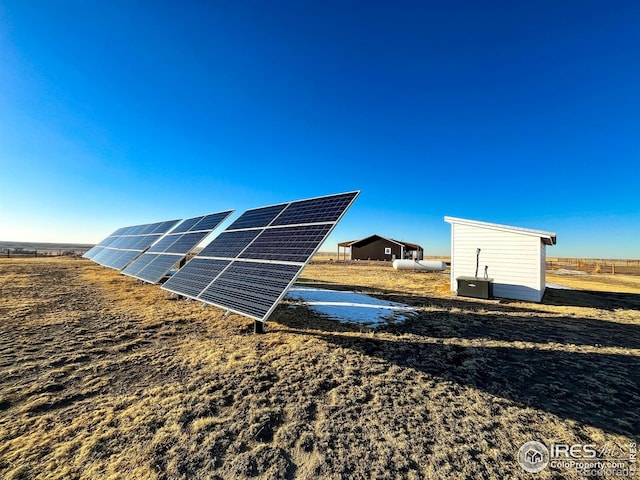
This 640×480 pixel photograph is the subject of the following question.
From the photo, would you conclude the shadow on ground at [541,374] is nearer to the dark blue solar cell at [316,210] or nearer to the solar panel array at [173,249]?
the dark blue solar cell at [316,210]

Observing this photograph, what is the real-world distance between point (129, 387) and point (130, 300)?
8.16 metres

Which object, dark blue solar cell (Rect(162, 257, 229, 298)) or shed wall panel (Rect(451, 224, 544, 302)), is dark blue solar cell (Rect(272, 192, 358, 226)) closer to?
dark blue solar cell (Rect(162, 257, 229, 298))

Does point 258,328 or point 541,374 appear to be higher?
point 258,328

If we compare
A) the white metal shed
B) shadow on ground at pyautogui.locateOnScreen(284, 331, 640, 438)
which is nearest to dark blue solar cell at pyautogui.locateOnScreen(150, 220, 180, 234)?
shadow on ground at pyautogui.locateOnScreen(284, 331, 640, 438)

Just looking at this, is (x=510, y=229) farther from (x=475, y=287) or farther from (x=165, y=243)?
(x=165, y=243)

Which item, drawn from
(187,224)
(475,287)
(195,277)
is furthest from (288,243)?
(187,224)

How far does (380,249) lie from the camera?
46.3 meters

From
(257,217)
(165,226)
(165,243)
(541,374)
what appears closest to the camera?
(541,374)

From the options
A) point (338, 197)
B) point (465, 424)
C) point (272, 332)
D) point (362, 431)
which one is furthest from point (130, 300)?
point (465, 424)

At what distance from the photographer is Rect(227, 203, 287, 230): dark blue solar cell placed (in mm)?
11500

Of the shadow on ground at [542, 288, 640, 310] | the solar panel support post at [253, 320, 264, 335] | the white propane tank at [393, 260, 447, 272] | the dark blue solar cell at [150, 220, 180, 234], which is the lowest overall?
the solar panel support post at [253, 320, 264, 335]

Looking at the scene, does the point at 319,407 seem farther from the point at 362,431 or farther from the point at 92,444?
the point at 92,444

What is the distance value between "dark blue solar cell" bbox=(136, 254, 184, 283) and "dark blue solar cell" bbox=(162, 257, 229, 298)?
6.80ft

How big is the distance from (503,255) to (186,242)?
16.3m
